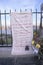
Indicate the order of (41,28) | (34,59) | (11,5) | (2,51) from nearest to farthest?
(34,59) < (2,51) < (41,28) < (11,5)

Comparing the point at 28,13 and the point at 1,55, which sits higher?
the point at 28,13

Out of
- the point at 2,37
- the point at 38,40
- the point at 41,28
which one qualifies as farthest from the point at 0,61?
the point at 41,28

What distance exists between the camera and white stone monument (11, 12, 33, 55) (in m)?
4.63

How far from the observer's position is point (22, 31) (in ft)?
15.3

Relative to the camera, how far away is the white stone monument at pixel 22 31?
463 cm

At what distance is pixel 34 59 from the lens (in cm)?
449

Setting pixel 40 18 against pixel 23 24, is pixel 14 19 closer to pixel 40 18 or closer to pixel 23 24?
pixel 23 24

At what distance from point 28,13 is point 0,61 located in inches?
48.9

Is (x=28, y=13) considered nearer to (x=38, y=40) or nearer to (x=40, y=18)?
(x=38, y=40)

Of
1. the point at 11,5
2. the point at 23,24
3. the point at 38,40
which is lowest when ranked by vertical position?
the point at 38,40

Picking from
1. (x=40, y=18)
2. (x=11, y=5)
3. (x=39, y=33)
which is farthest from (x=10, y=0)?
(x=39, y=33)

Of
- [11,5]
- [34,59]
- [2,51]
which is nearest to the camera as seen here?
[34,59]

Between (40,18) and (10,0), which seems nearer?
(40,18)

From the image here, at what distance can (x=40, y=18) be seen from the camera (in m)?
5.75
